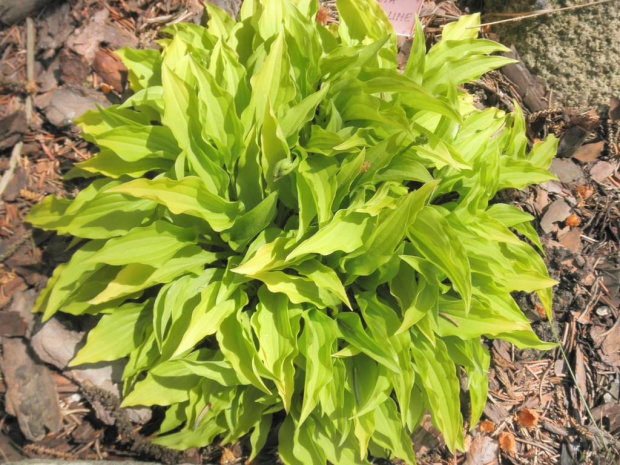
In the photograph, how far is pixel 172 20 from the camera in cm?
293

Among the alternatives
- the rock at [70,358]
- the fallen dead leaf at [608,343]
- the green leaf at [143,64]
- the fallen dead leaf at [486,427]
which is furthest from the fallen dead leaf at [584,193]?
the rock at [70,358]

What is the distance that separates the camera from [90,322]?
8.06ft

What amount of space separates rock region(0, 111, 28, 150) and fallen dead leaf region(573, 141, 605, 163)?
334 cm

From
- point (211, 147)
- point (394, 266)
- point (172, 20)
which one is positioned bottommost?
point (394, 266)

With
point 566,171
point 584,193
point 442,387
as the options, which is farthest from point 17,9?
point 584,193

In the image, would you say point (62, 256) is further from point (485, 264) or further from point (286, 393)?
point (485, 264)

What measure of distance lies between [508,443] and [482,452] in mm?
152

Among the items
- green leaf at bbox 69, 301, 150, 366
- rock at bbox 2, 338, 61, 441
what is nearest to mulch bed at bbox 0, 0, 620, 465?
rock at bbox 2, 338, 61, 441

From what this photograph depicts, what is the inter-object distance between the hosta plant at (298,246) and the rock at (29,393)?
273 mm

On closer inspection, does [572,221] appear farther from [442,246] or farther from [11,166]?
[11,166]

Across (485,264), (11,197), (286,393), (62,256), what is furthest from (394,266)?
(11,197)

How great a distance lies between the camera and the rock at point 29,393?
7.52ft

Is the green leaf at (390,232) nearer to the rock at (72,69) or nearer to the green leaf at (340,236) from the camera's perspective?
the green leaf at (340,236)

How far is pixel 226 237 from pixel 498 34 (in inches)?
94.4
